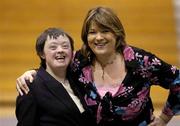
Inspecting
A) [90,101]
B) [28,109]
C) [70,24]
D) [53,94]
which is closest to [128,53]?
[90,101]

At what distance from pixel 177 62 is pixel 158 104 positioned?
1.54 ft

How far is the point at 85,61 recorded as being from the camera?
6.25 ft

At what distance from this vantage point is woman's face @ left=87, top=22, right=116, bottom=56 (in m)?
1.78

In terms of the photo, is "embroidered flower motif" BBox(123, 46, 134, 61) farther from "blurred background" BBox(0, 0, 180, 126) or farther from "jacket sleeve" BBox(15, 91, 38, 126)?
"blurred background" BBox(0, 0, 180, 126)

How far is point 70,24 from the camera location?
371cm

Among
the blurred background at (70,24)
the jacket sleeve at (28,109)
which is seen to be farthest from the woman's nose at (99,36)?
the blurred background at (70,24)

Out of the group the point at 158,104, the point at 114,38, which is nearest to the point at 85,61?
the point at 114,38

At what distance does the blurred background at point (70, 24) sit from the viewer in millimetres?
3604

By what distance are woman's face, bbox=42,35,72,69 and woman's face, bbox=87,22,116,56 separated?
106mm

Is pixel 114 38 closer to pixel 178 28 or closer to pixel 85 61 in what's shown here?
pixel 85 61

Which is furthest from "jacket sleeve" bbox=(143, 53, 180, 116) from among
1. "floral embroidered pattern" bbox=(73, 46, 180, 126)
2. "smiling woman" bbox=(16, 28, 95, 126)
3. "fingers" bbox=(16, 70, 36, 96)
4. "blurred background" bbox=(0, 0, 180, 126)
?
"blurred background" bbox=(0, 0, 180, 126)

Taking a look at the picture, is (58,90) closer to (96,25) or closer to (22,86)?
(22,86)

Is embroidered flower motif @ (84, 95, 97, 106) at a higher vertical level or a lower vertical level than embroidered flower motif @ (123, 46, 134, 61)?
lower

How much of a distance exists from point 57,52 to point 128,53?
0.32 metres
